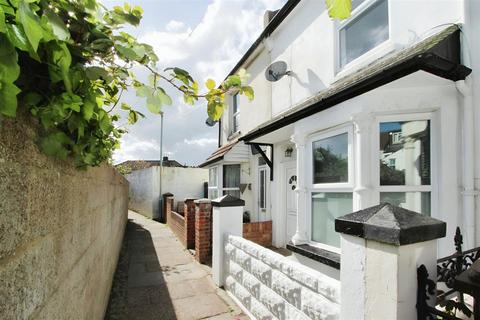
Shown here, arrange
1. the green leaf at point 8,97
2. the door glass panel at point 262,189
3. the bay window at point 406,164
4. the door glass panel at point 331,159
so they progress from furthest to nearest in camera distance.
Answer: the door glass panel at point 262,189
the door glass panel at point 331,159
the bay window at point 406,164
the green leaf at point 8,97

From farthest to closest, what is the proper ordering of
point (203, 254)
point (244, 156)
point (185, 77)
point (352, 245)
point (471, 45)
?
point (244, 156), point (203, 254), point (471, 45), point (352, 245), point (185, 77)

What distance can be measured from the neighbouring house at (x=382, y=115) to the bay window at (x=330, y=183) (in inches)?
0.7

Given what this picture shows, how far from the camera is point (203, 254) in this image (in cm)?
642

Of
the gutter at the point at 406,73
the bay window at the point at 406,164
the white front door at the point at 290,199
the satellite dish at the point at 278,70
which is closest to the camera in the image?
the gutter at the point at 406,73

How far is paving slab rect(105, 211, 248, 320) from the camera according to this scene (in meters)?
4.04

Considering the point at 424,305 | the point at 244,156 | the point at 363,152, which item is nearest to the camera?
the point at 424,305

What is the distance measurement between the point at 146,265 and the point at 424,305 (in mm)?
6030

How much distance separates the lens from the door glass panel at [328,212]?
4.18 m

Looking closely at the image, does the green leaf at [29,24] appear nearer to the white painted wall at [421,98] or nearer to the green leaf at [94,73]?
the green leaf at [94,73]

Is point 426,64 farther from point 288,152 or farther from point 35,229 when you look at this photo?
point 288,152

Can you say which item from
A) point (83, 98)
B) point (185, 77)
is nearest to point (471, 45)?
point (185, 77)

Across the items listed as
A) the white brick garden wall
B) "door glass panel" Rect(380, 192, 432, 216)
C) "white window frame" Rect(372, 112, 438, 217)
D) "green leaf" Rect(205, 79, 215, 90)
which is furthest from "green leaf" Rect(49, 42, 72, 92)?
"door glass panel" Rect(380, 192, 432, 216)

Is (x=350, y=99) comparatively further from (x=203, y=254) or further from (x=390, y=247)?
(x=203, y=254)

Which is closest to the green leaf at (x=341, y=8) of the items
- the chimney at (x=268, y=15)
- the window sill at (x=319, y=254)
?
the window sill at (x=319, y=254)
